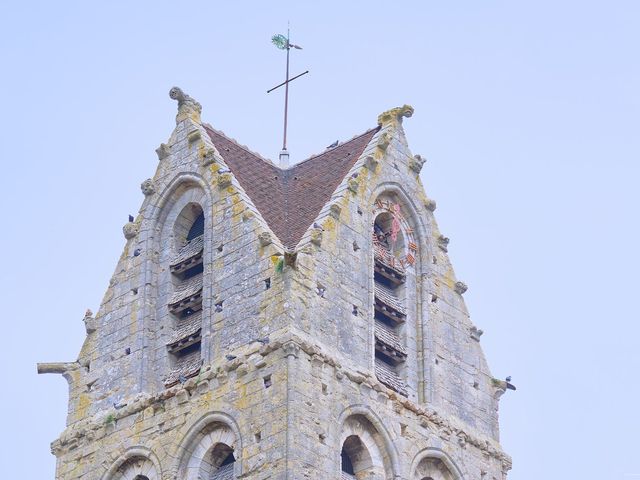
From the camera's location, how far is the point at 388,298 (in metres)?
56.3

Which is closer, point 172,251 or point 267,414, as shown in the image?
point 267,414

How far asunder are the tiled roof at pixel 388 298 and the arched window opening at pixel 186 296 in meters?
3.80

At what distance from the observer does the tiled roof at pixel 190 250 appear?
5656 centimetres

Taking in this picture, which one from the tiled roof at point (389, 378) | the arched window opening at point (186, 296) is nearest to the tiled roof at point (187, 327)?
the arched window opening at point (186, 296)

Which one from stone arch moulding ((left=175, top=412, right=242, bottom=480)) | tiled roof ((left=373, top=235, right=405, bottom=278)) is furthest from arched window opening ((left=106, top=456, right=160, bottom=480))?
tiled roof ((left=373, top=235, right=405, bottom=278))

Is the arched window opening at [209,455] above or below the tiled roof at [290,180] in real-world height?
below

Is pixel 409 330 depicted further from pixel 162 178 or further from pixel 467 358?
pixel 162 178

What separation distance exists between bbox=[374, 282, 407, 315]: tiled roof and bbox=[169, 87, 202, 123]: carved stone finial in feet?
19.5

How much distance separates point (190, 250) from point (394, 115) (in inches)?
231

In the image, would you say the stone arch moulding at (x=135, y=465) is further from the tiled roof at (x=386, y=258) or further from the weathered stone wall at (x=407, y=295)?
the tiled roof at (x=386, y=258)

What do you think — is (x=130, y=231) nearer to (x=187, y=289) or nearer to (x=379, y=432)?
(x=187, y=289)

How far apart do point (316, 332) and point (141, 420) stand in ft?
13.8

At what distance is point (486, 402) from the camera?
56969mm

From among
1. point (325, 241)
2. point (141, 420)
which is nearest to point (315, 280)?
point (325, 241)
